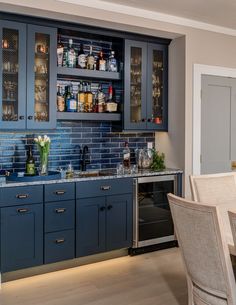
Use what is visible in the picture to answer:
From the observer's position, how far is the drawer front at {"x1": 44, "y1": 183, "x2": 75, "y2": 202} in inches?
137

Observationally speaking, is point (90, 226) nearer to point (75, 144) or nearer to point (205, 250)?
point (75, 144)

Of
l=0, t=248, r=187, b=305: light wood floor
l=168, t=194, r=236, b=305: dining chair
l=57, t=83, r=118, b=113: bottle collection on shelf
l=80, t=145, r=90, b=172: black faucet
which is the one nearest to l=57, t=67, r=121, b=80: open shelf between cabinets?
l=57, t=83, r=118, b=113: bottle collection on shelf

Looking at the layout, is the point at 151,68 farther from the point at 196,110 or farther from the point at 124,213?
the point at 124,213

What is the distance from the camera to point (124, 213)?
3938 millimetres

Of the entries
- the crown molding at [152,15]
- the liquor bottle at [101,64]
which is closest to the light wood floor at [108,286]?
the liquor bottle at [101,64]

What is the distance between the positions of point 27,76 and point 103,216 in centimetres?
157

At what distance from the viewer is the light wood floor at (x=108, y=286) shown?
3.02 m

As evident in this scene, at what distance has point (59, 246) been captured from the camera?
3.55 m

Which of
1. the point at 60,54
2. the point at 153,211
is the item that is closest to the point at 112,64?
the point at 60,54

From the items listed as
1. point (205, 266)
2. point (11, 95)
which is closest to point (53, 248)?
point (11, 95)

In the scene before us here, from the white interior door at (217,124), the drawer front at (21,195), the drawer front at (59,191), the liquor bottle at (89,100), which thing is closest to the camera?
the drawer front at (21,195)

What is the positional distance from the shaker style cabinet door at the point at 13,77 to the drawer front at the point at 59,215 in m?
0.82

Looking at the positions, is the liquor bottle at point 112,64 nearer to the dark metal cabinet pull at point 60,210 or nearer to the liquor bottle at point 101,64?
the liquor bottle at point 101,64

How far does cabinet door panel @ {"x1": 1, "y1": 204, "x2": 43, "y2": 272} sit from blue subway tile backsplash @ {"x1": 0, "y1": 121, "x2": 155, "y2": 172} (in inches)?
24.6
